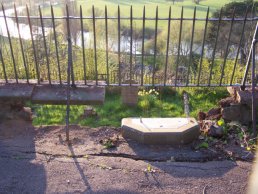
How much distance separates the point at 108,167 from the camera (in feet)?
12.2

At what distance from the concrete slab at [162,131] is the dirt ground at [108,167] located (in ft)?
0.34

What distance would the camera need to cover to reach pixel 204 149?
4.08 metres

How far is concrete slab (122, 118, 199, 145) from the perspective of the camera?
4.09 metres

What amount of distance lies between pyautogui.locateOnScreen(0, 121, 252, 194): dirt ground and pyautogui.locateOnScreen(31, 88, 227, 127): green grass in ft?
4.76

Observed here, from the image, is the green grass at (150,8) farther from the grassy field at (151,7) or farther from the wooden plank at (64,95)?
the wooden plank at (64,95)

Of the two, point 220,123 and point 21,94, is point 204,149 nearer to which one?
point 220,123

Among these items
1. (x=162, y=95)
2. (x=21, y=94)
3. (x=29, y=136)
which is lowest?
(x=162, y=95)

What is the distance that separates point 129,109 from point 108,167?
9.66 feet

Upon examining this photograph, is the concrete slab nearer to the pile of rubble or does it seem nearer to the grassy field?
the pile of rubble

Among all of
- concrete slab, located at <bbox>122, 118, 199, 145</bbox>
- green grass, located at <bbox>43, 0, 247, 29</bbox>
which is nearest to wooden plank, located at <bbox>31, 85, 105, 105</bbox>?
concrete slab, located at <bbox>122, 118, 199, 145</bbox>

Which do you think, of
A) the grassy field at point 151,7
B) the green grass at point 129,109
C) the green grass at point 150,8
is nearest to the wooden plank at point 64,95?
the green grass at point 129,109

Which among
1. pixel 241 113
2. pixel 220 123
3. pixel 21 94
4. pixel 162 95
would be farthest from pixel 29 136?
pixel 162 95

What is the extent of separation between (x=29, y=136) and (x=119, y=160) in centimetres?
152

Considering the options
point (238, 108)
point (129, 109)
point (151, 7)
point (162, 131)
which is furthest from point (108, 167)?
point (151, 7)
